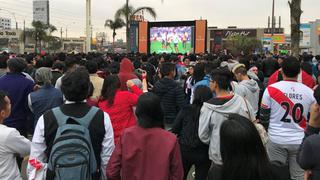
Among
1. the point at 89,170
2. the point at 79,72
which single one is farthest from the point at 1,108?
the point at 89,170

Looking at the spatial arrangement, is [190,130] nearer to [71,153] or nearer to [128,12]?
[71,153]

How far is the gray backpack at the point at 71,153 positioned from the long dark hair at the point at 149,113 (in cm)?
45

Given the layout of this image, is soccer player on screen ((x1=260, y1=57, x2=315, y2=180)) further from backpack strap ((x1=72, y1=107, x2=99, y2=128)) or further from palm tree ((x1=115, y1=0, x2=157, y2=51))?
palm tree ((x1=115, y1=0, x2=157, y2=51))

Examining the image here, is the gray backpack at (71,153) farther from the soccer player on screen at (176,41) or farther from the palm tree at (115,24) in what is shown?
the palm tree at (115,24)

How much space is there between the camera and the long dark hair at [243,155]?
220 centimetres

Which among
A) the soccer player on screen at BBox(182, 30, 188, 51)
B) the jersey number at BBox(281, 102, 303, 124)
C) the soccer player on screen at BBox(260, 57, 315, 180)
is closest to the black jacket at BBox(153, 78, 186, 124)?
the soccer player on screen at BBox(260, 57, 315, 180)

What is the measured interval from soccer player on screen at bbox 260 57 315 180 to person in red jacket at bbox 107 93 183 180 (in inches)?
73.1

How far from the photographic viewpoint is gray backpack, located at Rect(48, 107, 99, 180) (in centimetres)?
308

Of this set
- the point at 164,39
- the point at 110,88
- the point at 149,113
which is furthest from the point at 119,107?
the point at 164,39

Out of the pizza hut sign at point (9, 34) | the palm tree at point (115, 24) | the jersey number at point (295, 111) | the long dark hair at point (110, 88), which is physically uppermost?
the pizza hut sign at point (9, 34)

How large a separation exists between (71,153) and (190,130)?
6.13 ft

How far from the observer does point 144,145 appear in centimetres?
331

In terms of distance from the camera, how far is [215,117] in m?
4.29

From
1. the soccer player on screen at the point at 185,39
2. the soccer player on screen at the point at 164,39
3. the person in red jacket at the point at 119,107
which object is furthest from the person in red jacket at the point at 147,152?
the soccer player on screen at the point at 164,39
